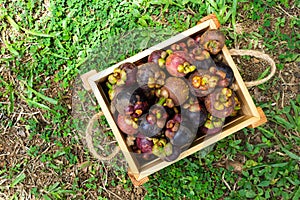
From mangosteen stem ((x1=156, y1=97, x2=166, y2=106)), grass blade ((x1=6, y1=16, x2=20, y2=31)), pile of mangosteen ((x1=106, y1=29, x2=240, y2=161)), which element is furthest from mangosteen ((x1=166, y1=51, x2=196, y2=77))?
grass blade ((x1=6, y1=16, x2=20, y2=31))

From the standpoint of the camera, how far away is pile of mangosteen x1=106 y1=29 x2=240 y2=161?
267cm

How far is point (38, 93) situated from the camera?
3.58 m

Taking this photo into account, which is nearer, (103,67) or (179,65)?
(179,65)

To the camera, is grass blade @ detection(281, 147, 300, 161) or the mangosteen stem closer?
the mangosteen stem

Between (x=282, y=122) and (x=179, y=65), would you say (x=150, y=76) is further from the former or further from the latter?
(x=282, y=122)

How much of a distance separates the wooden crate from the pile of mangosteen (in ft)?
0.26

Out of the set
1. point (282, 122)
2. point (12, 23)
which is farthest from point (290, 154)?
point (12, 23)

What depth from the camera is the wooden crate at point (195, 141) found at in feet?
9.44

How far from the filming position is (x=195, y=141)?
2.97 metres

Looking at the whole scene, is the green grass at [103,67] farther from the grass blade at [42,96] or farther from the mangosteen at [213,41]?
the mangosteen at [213,41]

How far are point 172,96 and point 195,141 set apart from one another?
1.59ft

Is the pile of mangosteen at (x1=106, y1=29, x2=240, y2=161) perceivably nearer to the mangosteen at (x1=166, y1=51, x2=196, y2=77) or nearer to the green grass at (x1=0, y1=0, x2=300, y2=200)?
the mangosteen at (x1=166, y1=51, x2=196, y2=77)

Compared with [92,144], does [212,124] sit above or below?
below

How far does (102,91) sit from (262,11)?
172cm
